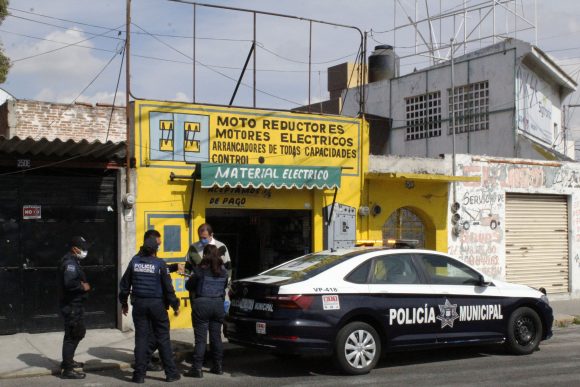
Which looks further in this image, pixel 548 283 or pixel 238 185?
pixel 548 283

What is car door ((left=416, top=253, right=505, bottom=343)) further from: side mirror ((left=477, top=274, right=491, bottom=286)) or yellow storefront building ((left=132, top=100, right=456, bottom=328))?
yellow storefront building ((left=132, top=100, right=456, bottom=328))

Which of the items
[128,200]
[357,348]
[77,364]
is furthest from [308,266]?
[128,200]

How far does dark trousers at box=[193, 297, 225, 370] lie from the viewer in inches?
329

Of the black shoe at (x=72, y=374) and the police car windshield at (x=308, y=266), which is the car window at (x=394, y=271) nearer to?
the police car windshield at (x=308, y=266)

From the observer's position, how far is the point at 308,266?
8.98m

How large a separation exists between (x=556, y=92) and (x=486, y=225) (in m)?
11.1

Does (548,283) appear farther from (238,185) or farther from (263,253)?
(238,185)

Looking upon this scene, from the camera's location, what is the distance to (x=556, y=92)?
80.9 feet

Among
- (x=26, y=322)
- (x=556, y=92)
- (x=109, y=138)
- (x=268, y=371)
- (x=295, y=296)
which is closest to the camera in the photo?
(x=295, y=296)

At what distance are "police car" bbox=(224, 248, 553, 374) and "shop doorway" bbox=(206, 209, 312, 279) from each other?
4289mm

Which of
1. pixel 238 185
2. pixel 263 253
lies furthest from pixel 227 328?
pixel 263 253

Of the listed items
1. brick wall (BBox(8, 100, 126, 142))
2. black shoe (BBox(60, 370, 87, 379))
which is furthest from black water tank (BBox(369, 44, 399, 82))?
black shoe (BBox(60, 370, 87, 379))

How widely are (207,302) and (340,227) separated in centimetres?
567

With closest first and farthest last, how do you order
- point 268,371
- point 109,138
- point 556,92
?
1. point 268,371
2. point 109,138
3. point 556,92
